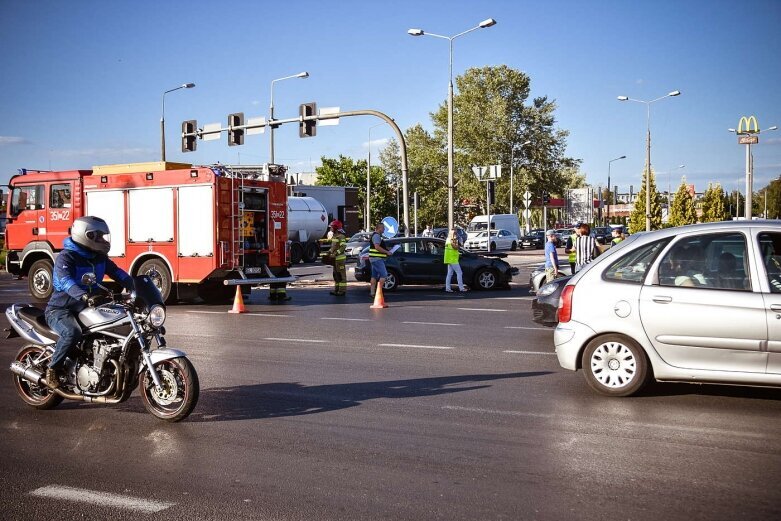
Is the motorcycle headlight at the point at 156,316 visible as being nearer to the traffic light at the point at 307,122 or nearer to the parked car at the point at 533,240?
the traffic light at the point at 307,122

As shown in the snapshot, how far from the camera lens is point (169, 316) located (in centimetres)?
1570

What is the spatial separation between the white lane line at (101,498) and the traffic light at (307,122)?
76.5 feet

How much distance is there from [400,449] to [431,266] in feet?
53.6

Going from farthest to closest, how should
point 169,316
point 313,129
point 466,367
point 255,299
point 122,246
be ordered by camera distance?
point 313,129
point 255,299
point 122,246
point 169,316
point 466,367

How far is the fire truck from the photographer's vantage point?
17.6m

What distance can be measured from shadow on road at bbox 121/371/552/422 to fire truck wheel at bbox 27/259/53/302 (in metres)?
13.3

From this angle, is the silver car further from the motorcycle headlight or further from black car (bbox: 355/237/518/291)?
black car (bbox: 355/237/518/291)

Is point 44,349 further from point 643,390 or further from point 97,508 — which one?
point 643,390

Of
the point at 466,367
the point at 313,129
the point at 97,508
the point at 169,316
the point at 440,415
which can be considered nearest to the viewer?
the point at 97,508

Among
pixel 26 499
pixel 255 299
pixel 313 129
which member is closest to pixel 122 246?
pixel 255 299

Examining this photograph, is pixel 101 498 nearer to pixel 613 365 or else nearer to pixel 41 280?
pixel 613 365

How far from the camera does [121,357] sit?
21.6ft

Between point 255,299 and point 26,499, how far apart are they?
48.8 ft

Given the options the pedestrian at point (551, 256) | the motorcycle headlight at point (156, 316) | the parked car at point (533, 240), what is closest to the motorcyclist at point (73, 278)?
the motorcycle headlight at point (156, 316)
